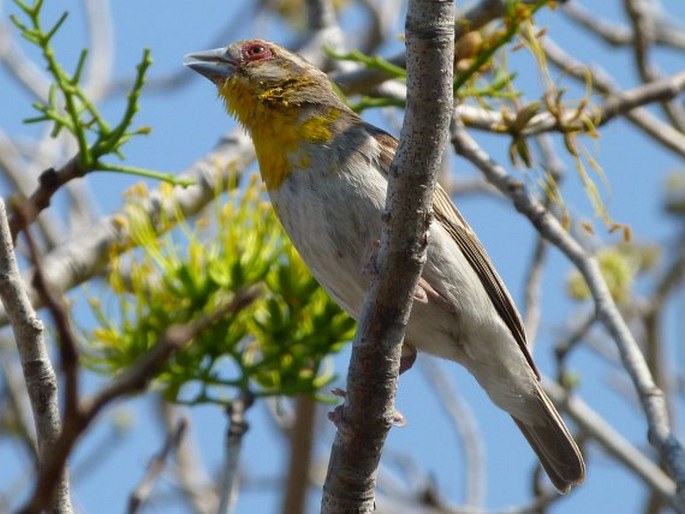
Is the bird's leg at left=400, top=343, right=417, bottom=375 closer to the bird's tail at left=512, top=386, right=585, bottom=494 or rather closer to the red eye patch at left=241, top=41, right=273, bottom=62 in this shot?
the bird's tail at left=512, top=386, right=585, bottom=494

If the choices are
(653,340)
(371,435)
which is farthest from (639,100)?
(371,435)

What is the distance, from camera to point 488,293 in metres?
5.11

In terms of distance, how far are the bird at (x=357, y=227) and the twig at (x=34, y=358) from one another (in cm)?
146

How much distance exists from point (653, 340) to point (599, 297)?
2.31m

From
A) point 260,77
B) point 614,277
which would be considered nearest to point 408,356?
point 260,77

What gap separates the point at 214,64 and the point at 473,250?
1.59 meters

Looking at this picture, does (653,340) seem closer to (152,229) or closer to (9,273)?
(152,229)

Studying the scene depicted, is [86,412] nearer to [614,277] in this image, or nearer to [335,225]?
[335,225]

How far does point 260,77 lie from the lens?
548 cm

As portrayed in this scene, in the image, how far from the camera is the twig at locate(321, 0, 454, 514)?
3.20 metres

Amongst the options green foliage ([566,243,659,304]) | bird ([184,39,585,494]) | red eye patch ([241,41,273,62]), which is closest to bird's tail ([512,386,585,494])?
bird ([184,39,585,494])

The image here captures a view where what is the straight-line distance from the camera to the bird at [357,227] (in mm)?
4648


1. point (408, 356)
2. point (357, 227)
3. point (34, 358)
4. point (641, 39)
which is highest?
point (641, 39)

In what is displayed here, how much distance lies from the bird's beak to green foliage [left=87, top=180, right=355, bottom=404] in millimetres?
620
